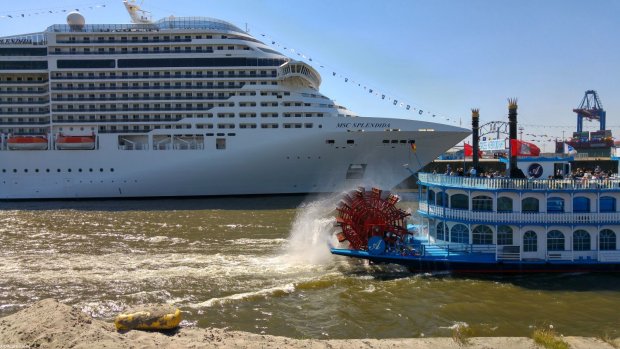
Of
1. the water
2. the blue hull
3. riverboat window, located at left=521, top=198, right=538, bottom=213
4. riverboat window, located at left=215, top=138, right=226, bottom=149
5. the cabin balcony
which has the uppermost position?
the cabin balcony

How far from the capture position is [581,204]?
612 inches

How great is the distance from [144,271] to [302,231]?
7230 millimetres

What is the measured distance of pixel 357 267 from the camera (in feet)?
54.3

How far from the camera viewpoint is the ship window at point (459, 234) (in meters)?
16.1

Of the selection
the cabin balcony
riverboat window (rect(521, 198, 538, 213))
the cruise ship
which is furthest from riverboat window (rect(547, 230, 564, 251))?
the cabin balcony

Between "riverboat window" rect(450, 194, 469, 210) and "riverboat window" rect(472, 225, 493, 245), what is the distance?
0.81m

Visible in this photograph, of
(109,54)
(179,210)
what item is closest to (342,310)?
(179,210)

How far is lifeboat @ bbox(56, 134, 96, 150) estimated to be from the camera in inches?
1443

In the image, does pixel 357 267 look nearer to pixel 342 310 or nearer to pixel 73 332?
pixel 342 310

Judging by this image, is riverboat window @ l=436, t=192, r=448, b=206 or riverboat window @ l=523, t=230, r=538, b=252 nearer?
riverboat window @ l=523, t=230, r=538, b=252

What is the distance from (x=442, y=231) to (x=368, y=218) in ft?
8.82

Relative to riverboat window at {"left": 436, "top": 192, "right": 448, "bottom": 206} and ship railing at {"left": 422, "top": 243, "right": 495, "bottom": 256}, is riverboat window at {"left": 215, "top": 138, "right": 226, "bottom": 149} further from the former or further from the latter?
ship railing at {"left": 422, "top": 243, "right": 495, "bottom": 256}

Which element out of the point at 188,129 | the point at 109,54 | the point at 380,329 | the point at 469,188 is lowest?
the point at 380,329

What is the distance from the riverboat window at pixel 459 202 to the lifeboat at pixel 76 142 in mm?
30053
